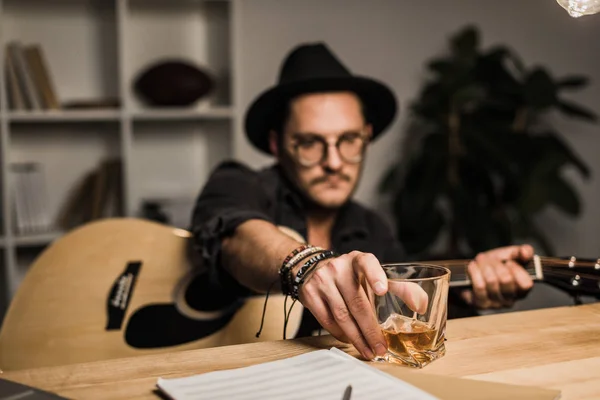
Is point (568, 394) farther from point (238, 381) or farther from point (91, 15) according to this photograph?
point (91, 15)

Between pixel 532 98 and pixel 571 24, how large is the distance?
85 centimetres

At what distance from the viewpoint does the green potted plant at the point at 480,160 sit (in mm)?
2996

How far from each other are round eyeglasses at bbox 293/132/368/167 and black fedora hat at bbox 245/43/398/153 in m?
0.13

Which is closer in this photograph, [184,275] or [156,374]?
[156,374]

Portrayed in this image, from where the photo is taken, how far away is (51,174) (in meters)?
2.88

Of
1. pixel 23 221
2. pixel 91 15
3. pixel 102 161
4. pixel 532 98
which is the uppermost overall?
pixel 91 15

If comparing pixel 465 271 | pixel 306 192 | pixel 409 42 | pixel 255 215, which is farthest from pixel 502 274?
pixel 409 42

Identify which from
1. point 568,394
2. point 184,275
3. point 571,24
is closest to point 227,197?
point 184,275

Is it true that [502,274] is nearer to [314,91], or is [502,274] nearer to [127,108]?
[314,91]

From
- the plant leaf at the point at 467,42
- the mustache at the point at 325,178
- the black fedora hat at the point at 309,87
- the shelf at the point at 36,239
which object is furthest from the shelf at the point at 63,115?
the plant leaf at the point at 467,42

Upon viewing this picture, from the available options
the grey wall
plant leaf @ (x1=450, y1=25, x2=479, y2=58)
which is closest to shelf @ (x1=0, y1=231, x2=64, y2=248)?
the grey wall

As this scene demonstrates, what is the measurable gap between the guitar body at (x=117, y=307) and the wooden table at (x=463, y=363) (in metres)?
0.46

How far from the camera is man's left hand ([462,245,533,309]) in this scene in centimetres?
129

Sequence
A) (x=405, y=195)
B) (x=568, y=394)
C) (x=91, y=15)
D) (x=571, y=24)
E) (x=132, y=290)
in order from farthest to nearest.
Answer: (x=571, y=24), (x=405, y=195), (x=91, y=15), (x=132, y=290), (x=568, y=394)
